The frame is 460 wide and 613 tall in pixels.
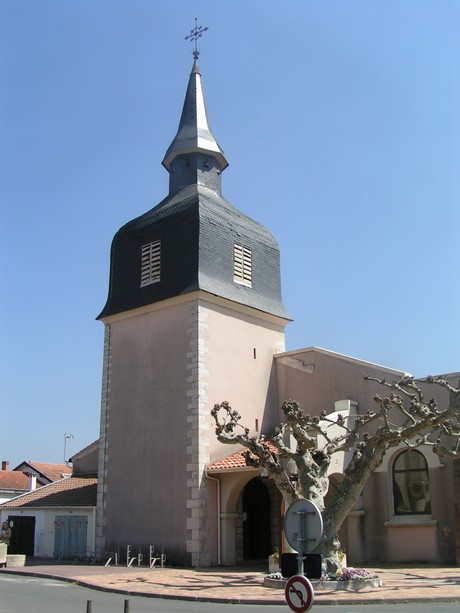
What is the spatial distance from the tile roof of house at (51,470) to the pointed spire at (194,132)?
30994 millimetres

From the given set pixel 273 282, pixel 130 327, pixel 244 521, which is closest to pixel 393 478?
pixel 244 521

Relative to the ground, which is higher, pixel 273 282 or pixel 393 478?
pixel 273 282

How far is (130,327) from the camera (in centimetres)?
2370

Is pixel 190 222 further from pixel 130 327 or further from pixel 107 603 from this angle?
pixel 107 603

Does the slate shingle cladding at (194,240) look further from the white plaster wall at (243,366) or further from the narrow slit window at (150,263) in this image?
the white plaster wall at (243,366)

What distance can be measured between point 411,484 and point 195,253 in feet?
31.6

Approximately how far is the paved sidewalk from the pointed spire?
14316 mm

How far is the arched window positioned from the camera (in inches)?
781

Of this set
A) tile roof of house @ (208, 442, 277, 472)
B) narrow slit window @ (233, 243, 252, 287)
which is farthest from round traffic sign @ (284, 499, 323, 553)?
narrow slit window @ (233, 243, 252, 287)

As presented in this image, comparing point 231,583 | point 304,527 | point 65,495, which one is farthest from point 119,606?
point 65,495

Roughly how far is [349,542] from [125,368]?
9.12 m

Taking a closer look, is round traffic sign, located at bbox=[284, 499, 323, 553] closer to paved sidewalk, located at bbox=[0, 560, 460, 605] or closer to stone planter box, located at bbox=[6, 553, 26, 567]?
paved sidewalk, located at bbox=[0, 560, 460, 605]

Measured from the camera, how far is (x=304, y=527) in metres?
7.52

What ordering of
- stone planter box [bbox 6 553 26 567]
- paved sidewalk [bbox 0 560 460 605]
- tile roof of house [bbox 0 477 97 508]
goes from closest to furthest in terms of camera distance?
paved sidewalk [bbox 0 560 460 605]
stone planter box [bbox 6 553 26 567]
tile roof of house [bbox 0 477 97 508]
